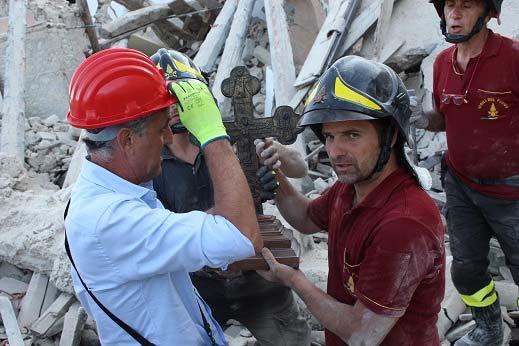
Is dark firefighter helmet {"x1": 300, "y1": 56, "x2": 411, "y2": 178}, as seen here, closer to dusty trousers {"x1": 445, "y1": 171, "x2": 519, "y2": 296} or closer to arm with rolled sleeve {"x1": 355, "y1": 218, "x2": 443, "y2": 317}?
arm with rolled sleeve {"x1": 355, "y1": 218, "x2": 443, "y2": 317}

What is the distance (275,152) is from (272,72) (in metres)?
4.93

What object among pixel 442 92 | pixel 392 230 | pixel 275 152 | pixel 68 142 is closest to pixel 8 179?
pixel 68 142

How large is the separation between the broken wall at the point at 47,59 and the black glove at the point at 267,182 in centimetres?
603

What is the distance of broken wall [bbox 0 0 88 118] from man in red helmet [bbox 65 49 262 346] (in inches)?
254

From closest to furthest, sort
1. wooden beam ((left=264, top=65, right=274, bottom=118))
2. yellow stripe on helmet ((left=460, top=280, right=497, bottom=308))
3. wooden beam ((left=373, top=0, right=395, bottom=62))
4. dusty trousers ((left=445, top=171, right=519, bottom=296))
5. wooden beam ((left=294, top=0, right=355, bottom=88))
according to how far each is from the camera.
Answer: dusty trousers ((left=445, top=171, right=519, bottom=296))
yellow stripe on helmet ((left=460, top=280, right=497, bottom=308))
wooden beam ((left=294, top=0, right=355, bottom=88))
wooden beam ((left=373, top=0, right=395, bottom=62))
wooden beam ((left=264, top=65, right=274, bottom=118))

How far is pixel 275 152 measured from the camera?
275 centimetres

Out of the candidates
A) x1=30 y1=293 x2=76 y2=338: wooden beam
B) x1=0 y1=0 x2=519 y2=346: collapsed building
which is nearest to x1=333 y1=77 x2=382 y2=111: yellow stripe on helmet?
A: x1=0 y1=0 x2=519 y2=346: collapsed building

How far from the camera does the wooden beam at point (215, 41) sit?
7.68 meters

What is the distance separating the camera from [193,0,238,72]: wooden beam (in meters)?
7.68

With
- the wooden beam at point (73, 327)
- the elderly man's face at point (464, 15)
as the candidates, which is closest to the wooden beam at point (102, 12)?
the wooden beam at point (73, 327)

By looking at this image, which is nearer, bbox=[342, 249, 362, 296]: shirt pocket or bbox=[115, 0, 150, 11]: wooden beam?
bbox=[342, 249, 362, 296]: shirt pocket

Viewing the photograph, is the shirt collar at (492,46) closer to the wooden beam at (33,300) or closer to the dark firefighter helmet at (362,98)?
the dark firefighter helmet at (362,98)

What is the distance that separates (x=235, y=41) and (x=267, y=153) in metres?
5.37

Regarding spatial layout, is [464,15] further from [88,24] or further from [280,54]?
[88,24]
